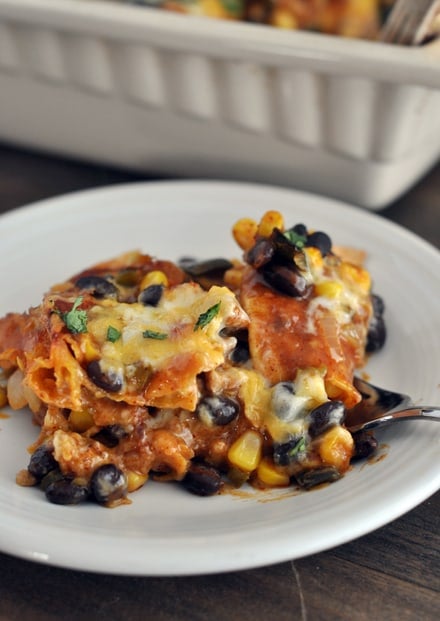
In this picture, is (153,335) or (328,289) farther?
(328,289)

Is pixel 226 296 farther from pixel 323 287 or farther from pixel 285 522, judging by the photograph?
pixel 285 522

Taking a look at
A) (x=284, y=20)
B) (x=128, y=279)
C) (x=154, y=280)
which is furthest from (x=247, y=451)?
(x=284, y=20)

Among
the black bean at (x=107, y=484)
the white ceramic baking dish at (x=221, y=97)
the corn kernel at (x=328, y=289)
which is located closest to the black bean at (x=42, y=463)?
the black bean at (x=107, y=484)

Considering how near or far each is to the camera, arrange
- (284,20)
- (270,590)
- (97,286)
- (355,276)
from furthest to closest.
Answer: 1. (284,20)
2. (355,276)
3. (97,286)
4. (270,590)

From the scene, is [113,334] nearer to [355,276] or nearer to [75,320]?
[75,320]

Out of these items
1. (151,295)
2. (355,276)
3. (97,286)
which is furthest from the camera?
(355,276)

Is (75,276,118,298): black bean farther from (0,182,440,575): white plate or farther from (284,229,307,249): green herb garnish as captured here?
(284,229,307,249): green herb garnish

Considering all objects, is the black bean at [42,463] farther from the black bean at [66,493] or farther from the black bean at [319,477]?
the black bean at [319,477]
